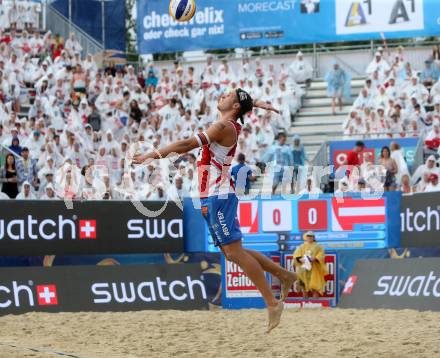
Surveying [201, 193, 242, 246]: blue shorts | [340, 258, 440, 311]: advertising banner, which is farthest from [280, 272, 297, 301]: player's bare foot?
[340, 258, 440, 311]: advertising banner

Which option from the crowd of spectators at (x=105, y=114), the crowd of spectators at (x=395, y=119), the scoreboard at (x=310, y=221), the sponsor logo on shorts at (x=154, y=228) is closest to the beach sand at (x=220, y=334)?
the sponsor logo on shorts at (x=154, y=228)

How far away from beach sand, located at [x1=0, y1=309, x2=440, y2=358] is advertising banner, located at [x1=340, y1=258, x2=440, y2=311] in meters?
0.48

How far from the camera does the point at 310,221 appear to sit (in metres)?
15.8

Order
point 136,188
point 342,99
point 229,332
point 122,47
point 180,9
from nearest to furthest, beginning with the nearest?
Result: point 229,332, point 180,9, point 136,188, point 342,99, point 122,47

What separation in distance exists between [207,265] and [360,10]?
10.9 m

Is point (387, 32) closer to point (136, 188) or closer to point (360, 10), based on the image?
point (360, 10)

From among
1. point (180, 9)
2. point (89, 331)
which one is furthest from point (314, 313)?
point (180, 9)

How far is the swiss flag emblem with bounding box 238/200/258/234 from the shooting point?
1580 cm

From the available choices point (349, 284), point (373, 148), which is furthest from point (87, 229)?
point (373, 148)

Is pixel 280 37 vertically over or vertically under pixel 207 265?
over

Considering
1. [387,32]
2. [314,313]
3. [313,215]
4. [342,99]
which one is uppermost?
[387,32]

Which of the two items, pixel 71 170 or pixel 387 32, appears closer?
pixel 71 170

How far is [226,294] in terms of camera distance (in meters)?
15.3

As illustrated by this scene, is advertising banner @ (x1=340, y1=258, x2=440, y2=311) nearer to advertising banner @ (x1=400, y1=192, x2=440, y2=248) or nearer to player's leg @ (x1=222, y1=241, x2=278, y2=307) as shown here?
advertising banner @ (x1=400, y1=192, x2=440, y2=248)
